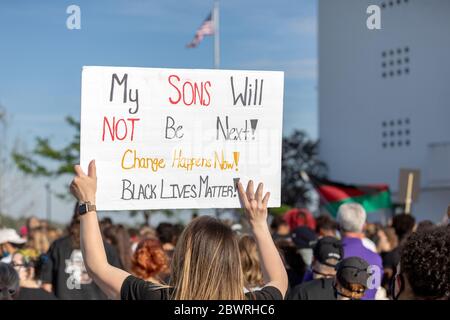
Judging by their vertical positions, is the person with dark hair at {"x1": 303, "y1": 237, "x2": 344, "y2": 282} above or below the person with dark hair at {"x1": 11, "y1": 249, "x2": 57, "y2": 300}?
above

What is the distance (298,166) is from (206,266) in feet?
122

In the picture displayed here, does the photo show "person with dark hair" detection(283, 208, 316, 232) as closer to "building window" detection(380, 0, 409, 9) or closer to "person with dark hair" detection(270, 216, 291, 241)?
"person with dark hair" detection(270, 216, 291, 241)

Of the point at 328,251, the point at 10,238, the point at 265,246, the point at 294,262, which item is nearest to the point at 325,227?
the point at 294,262

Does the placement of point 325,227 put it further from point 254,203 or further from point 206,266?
point 206,266

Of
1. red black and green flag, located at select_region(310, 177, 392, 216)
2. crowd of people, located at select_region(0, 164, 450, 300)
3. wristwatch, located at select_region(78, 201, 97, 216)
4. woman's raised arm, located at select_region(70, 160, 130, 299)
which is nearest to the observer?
crowd of people, located at select_region(0, 164, 450, 300)

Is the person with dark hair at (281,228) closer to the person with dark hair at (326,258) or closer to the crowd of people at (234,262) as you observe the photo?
the crowd of people at (234,262)

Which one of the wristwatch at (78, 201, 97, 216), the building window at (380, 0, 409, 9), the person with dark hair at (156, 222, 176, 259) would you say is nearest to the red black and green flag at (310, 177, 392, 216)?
the person with dark hair at (156, 222, 176, 259)

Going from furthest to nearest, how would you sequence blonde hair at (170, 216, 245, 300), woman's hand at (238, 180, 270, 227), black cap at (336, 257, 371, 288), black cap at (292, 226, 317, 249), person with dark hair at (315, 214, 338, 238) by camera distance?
person with dark hair at (315, 214, 338, 238)
black cap at (292, 226, 317, 249)
black cap at (336, 257, 371, 288)
woman's hand at (238, 180, 270, 227)
blonde hair at (170, 216, 245, 300)

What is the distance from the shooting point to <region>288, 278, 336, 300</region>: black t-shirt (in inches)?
209

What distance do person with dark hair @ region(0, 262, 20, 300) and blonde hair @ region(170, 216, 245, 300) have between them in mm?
2023

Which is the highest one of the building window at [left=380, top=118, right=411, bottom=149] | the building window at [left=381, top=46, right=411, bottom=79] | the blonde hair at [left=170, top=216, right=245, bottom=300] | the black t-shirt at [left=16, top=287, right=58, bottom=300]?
the building window at [left=381, top=46, right=411, bottom=79]

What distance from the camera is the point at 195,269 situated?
2904 millimetres

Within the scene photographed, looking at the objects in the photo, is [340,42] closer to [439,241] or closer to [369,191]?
[369,191]

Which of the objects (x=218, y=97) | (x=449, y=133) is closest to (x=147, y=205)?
(x=218, y=97)
